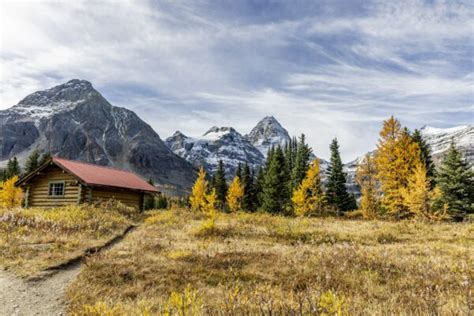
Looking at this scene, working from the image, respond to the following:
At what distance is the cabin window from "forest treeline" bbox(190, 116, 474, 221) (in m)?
14.3

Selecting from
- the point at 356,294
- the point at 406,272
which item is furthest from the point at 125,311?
the point at 406,272

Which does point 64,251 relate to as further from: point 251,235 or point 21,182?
point 21,182

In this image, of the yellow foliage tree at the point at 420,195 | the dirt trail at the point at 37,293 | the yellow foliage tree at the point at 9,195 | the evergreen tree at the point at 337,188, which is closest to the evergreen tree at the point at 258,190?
the evergreen tree at the point at 337,188

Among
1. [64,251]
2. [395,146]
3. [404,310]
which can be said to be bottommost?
[64,251]

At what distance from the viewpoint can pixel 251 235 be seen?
55.6 feet

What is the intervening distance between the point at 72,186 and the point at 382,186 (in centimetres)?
3007

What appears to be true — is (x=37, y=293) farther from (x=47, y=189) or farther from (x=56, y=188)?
(x=47, y=189)

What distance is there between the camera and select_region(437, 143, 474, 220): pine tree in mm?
34312

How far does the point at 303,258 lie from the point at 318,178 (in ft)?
122

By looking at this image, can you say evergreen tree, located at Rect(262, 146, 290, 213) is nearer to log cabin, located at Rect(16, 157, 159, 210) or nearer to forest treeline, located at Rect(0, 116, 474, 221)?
forest treeline, located at Rect(0, 116, 474, 221)

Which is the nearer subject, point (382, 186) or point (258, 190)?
point (382, 186)

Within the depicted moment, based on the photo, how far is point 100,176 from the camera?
30297mm

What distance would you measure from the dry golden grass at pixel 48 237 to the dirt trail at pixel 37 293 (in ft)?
1.42

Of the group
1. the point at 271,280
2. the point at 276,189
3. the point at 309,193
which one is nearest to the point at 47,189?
the point at 271,280
